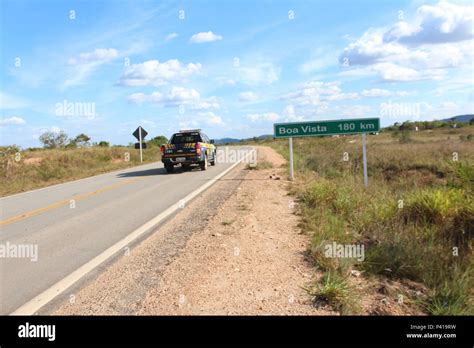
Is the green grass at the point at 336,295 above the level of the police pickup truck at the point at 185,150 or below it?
below

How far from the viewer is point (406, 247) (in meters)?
5.85

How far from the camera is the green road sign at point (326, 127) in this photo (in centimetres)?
1260

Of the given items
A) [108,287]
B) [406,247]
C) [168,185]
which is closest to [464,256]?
[406,247]

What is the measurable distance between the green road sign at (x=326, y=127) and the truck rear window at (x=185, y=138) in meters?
6.55

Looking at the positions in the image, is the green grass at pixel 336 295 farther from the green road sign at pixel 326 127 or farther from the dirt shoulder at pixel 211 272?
the green road sign at pixel 326 127

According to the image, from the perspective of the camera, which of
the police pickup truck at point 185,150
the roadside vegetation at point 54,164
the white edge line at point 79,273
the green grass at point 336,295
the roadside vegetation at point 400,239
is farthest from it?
the roadside vegetation at point 54,164

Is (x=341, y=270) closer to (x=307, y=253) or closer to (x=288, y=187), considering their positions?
(x=307, y=253)

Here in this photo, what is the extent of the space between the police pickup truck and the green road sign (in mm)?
6098

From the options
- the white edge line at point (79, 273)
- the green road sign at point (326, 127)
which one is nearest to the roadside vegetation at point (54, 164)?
the green road sign at point (326, 127)

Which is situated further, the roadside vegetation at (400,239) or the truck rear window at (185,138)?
the truck rear window at (185,138)

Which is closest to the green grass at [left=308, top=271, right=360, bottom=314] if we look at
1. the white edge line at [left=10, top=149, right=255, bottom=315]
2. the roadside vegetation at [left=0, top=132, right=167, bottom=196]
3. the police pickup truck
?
the white edge line at [left=10, top=149, right=255, bottom=315]

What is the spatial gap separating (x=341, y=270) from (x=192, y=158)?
14669 millimetres

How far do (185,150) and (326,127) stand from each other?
7.80m

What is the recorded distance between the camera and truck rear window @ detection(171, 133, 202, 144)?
774 inches
